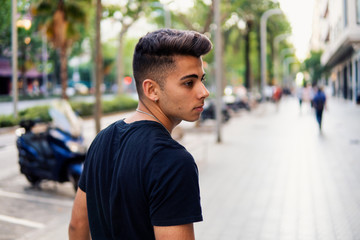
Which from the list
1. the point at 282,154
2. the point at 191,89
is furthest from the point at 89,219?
the point at 282,154

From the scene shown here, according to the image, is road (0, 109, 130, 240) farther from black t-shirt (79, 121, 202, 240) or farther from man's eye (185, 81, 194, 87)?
man's eye (185, 81, 194, 87)

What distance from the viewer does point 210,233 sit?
539 cm

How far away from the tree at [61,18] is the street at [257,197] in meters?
7.96

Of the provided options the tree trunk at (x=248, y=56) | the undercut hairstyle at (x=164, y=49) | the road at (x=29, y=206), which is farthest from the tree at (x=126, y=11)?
the undercut hairstyle at (x=164, y=49)

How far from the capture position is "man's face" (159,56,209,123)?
5.64 ft

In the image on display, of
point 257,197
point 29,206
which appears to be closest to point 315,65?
point 257,197

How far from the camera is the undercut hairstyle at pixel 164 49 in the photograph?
1.67m

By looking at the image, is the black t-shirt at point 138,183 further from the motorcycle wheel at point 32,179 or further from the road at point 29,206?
the motorcycle wheel at point 32,179

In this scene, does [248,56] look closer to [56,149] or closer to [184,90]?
[56,149]

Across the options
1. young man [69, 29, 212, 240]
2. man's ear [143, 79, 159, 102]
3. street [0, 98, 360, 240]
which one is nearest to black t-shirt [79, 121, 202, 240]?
young man [69, 29, 212, 240]

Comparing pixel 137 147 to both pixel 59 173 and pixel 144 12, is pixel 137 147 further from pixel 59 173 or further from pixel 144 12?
pixel 144 12

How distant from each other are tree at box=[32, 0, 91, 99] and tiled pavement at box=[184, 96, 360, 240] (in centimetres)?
910

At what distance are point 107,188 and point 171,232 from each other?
349mm

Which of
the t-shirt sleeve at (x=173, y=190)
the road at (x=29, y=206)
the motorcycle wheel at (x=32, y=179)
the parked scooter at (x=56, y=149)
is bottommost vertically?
the road at (x=29, y=206)
